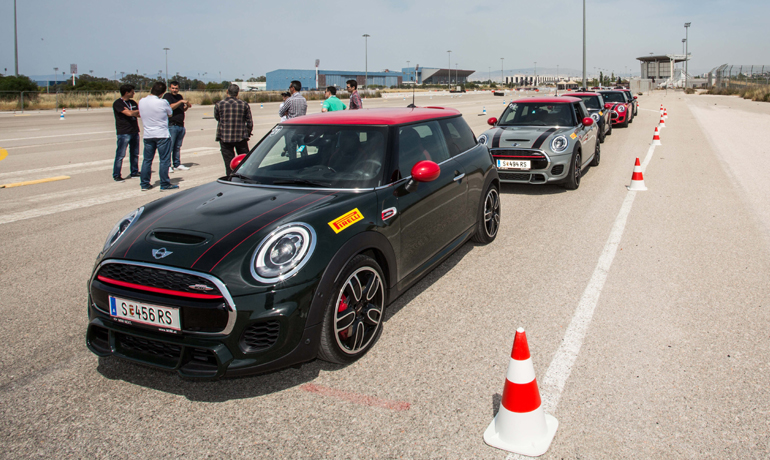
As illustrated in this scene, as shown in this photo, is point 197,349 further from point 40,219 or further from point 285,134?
point 40,219

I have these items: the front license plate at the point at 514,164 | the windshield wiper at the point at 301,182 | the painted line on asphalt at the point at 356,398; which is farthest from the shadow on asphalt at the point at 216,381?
the front license plate at the point at 514,164

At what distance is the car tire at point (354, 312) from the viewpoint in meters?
3.18

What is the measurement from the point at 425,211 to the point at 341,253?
1.23 meters

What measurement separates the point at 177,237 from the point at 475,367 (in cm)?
199

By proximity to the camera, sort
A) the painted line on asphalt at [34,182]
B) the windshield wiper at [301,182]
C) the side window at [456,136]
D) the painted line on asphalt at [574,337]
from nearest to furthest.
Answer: the painted line on asphalt at [574,337], the windshield wiper at [301,182], the side window at [456,136], the painted line on asphalt at [34,182]

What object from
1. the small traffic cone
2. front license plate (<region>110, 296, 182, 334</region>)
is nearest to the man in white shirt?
front license plate (<region>110, 296, 182, 334</region>)

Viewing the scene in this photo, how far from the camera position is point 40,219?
24.7ft

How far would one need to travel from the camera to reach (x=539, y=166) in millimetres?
8758

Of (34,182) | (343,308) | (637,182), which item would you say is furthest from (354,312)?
(34,182)

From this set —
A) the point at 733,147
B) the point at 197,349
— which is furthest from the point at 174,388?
the point at 733,147

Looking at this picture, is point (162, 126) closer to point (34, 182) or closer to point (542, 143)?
point (34, 182)

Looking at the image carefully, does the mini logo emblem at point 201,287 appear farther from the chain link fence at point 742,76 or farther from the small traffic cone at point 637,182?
the chain link fence at point 742,76

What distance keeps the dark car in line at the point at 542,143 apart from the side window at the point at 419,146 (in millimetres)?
3440

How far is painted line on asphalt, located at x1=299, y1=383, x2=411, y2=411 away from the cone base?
0.50 meters
